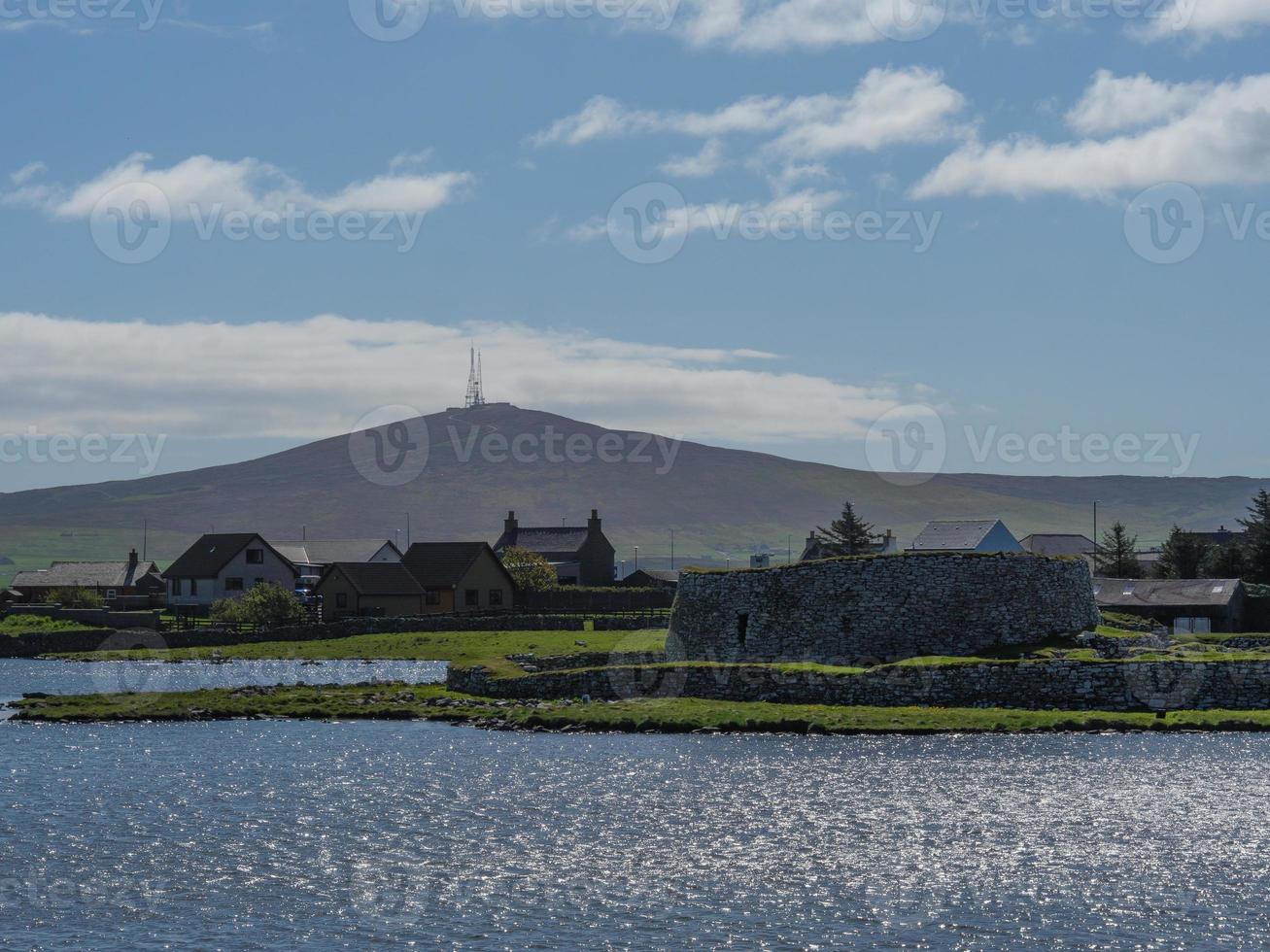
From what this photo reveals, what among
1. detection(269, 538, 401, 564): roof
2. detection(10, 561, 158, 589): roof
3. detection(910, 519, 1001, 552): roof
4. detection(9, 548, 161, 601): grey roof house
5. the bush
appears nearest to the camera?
detection(910, 519, 1001, 552): roof

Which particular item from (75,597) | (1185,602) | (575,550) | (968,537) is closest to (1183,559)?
(1185,602)

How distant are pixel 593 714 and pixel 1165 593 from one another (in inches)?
2102

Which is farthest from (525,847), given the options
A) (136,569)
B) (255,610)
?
(136,569)

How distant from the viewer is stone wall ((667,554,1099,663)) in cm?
5316

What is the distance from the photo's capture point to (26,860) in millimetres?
28969

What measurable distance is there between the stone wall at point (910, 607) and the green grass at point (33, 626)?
60367 mm

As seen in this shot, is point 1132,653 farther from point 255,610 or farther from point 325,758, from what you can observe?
point 255,610

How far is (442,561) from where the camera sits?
116 meters

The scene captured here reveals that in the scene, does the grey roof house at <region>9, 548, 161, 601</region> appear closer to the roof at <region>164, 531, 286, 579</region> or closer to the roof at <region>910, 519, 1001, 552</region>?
the roof at <region>164, 531, 286, 579</region>

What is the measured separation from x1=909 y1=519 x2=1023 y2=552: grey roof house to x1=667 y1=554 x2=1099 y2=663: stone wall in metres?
28.2

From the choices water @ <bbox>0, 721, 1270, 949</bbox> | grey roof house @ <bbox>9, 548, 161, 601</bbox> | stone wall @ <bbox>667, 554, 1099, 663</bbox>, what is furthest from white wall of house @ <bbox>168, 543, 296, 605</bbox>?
water @ <bbox>0, 721, 1270, 949</bbox>

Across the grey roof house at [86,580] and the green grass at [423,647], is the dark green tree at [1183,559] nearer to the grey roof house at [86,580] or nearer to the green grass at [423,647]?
the green grass at [423,647]

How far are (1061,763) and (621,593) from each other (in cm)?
7642

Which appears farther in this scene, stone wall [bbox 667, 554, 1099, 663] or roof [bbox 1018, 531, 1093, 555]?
roof [bbox 1018, 531, 1093, 555]
